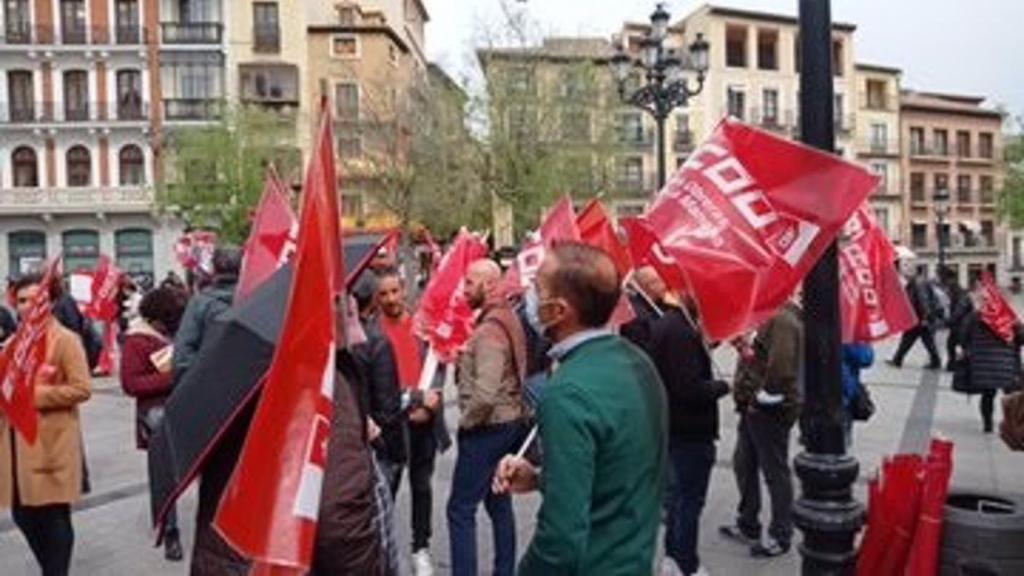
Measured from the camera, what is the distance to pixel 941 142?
6800 centimetres

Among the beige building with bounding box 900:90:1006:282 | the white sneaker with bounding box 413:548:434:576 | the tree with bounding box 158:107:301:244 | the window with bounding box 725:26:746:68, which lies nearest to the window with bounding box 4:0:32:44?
the tree with bounding box 158:107:301:244

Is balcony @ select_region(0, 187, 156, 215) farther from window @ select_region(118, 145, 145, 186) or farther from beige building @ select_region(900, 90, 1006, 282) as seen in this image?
beige building @ select_region(900, 90, 1006, 282)

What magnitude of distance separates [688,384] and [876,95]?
2567 inches

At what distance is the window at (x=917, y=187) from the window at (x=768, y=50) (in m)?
12.5

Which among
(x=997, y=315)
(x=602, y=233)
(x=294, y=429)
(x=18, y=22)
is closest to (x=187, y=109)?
(x=18, y=22)

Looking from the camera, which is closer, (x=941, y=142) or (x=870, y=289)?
(x=870, y=289)

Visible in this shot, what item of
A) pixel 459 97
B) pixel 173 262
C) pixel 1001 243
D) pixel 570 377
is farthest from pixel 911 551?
pixel 1001 243

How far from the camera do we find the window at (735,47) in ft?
198

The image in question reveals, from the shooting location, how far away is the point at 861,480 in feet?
25.3

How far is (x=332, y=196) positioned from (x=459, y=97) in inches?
1031

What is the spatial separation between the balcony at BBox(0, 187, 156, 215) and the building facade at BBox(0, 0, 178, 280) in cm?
4

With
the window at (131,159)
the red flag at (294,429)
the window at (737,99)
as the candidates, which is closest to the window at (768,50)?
the window at (737,99)

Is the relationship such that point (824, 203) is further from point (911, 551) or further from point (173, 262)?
point (173, 262)

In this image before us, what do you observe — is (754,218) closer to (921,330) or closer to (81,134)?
(921,330)
